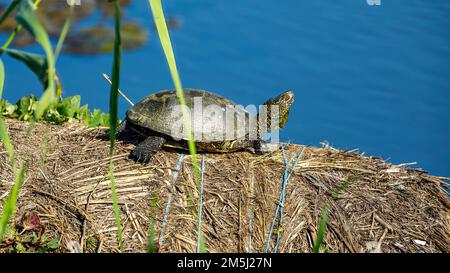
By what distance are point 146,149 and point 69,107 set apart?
83 centimetres

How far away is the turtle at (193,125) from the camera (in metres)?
2.91

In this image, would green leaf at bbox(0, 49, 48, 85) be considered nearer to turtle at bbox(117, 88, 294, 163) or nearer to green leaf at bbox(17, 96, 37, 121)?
turtle at bbox(117, 88, 294, 163)


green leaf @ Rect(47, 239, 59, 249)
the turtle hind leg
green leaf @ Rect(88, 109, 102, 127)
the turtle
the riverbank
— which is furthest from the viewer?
green leaf @ Rect(88, 109, 102, 127)

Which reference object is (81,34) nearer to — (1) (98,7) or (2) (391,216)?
(1) (98,7)

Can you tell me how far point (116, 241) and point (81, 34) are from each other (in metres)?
3.72

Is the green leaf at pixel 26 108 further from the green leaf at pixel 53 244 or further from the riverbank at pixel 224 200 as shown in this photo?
the green leaf at pixel 53 244

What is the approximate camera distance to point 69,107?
337 centimetres

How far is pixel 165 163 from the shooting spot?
9.00ft

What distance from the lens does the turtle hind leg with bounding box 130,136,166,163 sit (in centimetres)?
272

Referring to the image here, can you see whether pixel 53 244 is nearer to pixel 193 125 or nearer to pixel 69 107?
pixel 193 125

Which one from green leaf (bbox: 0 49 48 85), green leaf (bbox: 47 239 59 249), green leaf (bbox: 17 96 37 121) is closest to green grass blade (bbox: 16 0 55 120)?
green leaf (bbox: 0 49 48 85)

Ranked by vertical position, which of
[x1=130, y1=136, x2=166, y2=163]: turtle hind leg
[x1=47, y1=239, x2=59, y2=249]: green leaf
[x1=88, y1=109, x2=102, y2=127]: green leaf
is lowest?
[x1=47, y1=239, x2=59, y2=249]: green leaf

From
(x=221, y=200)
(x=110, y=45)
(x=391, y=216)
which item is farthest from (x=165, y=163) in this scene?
(x=110, y=45)
